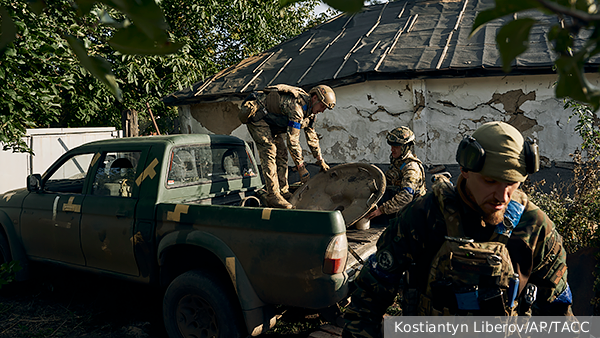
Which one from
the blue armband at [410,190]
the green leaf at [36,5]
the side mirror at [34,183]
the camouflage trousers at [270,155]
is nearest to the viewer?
the green leaf at [36,5]

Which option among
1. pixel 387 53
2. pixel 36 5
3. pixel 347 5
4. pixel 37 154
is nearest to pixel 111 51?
pixel 37 154

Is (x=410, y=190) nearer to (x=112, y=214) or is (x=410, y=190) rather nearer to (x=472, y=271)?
(x=472, y=271)

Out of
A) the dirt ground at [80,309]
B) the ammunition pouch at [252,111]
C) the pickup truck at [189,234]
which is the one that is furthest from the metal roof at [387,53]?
the dirt ground at [80,309]

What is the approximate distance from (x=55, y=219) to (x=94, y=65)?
13.2 feet

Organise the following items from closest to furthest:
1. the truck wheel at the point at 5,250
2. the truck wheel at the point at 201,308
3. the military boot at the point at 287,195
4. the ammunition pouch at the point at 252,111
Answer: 1. the truck wheel at the point at 201,308
2. the truck wheel at the point at 5,250
3. the military boot at the point at 287,195
4. the ammunition pouch at the point at 252,111

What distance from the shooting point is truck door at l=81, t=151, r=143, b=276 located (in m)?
3.52

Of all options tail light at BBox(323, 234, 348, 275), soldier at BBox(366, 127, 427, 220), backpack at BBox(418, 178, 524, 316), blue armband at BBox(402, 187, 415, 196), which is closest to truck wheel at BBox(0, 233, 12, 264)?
tail light at BBox(323, 234, 348, 275)

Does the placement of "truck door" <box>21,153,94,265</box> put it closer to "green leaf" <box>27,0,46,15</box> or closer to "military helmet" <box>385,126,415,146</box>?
"military helmet" <box>385,126,415,146</box>

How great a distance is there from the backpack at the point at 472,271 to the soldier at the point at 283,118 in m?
2.95

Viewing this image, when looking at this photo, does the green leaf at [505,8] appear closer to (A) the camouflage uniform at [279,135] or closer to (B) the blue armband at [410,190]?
(B) the blue armband at [410,190]

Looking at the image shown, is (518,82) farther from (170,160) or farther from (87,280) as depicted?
(87,280)

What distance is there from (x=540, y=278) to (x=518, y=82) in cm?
595

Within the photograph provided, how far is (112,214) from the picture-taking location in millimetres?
3602

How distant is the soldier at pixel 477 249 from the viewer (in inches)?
64.4
